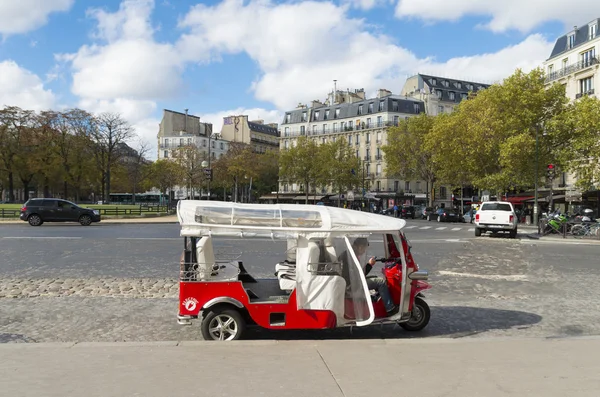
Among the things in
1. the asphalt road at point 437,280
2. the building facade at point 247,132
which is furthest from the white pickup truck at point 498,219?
the building facade at point 247,132

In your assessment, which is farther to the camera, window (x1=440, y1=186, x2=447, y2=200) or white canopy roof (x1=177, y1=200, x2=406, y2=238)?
window (x1=440, y1=186, x2=447, y2=200)

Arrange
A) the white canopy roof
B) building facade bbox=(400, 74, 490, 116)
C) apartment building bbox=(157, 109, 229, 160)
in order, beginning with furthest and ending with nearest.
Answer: apartment building bbox=(157, 109, 229, 160)
building facade bbox=(400, 74, 490, 116)
the white canopy roof

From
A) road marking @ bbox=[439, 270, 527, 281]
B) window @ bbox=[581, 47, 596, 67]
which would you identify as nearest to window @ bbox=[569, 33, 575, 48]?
window @ bbox=[581, 47, 596, 67]

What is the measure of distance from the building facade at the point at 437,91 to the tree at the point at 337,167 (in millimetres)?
17939

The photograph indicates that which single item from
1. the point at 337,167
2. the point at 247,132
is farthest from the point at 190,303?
the point at 247,132

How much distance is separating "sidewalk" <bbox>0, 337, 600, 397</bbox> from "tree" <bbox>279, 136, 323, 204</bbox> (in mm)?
69431

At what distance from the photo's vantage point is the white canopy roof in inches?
243

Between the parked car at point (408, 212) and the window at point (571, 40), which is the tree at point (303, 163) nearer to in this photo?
the parked car at point (408, 212)

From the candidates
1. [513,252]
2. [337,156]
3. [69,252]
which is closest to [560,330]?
[513,252]

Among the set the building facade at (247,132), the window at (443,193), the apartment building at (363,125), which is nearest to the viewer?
the apartment building at (363,125)

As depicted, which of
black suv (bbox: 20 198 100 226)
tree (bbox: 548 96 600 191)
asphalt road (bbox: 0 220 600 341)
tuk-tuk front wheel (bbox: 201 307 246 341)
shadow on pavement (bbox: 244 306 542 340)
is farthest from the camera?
tree (bbox: 548 96 600 191)

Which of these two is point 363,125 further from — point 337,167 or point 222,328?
point 222,328

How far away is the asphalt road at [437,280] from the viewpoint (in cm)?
731

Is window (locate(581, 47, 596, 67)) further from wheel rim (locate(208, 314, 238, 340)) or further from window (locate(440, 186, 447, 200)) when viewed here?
wheel rim (locate(208, 314, 238, 340))
